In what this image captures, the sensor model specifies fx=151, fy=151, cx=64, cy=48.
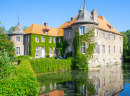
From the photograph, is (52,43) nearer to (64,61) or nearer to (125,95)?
(64,61)

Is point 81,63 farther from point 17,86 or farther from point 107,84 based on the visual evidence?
point 17,86

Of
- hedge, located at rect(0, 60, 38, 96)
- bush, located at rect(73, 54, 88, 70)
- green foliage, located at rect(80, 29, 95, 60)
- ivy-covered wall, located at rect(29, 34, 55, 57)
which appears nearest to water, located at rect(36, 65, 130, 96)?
hedge, located at rect(0, 60, 38, 96)

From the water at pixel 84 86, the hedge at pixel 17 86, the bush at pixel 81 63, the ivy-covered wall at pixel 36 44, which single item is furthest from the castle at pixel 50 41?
the hedge at pixel 17 86

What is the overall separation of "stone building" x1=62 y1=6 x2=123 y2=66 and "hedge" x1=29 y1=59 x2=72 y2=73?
3.82 m

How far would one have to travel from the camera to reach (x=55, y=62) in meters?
20.1

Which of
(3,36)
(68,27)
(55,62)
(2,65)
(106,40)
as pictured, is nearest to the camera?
(2,65)

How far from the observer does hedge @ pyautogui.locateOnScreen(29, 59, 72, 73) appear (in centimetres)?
1839

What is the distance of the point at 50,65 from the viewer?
1961 cm

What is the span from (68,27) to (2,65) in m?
20.4

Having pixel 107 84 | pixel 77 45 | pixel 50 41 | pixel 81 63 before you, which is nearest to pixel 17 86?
pixel 107 84

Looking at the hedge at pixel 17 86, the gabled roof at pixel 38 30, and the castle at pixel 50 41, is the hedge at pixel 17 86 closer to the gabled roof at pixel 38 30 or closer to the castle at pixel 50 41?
the castle at pixel 50 41

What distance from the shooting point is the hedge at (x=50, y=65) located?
1839 centimetres

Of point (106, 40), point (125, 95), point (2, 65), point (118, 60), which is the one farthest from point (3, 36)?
point (118, 60)

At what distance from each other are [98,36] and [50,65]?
11.3m
